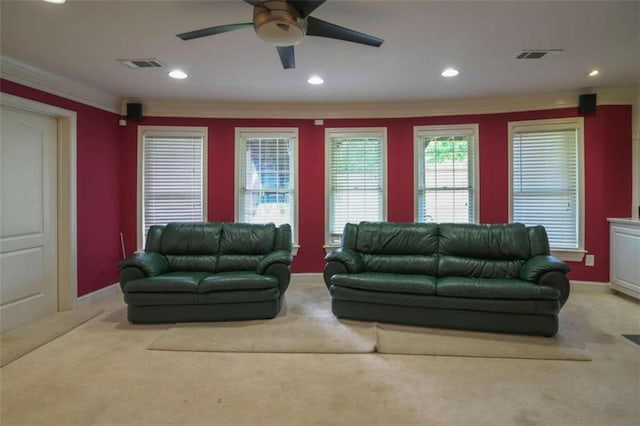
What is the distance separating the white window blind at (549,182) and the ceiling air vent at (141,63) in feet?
14.5

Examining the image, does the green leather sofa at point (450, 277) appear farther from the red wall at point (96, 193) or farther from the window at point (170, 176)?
the red wall at point (96, 193)

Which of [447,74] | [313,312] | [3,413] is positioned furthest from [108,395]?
[447,74]

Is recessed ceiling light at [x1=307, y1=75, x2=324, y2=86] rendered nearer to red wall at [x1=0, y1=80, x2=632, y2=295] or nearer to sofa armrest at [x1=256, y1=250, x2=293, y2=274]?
red wall at [x1=0, y1=80, x2=632, y2=295]

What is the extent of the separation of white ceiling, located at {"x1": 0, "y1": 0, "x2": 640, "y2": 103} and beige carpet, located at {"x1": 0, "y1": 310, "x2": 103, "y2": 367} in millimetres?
2557

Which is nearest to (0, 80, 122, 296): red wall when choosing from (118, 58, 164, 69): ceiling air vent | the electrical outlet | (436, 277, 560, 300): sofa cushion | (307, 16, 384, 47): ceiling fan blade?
(118, 58, 164, 69): ceiling air vent

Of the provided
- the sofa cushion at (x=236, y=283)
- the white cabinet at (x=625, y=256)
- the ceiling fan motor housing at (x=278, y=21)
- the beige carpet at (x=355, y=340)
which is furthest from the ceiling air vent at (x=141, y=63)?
the white cabinet at (x=625, y=256)

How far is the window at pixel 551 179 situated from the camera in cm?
444

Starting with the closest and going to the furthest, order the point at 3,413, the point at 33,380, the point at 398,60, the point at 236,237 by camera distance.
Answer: the point at 3,413, the point at 33,380, the point at 398,60, the point at 236,237

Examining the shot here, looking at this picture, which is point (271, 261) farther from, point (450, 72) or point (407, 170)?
point (450, 72)

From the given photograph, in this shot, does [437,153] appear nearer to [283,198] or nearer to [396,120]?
[396,120]

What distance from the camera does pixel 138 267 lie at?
3.44 meters

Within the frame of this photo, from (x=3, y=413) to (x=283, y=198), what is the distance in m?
3.57

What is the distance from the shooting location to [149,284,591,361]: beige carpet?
111 inches

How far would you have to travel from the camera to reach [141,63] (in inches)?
133
